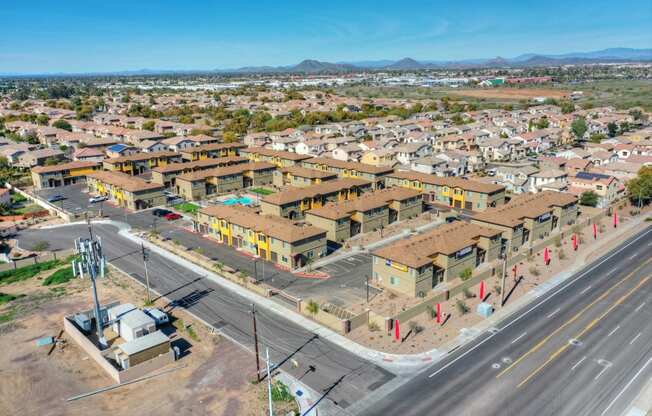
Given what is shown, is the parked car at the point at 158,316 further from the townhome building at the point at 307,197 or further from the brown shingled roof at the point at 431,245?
the townhome building at the point at 307,197

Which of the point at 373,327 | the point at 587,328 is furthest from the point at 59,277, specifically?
the point at 587,328

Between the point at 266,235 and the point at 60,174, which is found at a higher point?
the point at 266,235

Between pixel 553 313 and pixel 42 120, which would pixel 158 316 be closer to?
pixel 553 313

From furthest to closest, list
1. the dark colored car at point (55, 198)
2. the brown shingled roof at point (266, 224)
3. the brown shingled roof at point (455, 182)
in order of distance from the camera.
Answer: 1. the dark colored car at point (55, 198)
2. the brown shingled roof at point (455, 182)
3. the brown shingled roof at point (266, 224)

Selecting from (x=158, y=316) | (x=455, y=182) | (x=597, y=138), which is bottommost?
(x=158, y=316)

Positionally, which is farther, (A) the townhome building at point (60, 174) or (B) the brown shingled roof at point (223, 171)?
(A) the townhome building at point (60, 174)

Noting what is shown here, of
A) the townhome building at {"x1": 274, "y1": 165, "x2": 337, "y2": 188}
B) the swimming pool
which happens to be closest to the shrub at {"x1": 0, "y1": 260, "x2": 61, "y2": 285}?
the swimming pool

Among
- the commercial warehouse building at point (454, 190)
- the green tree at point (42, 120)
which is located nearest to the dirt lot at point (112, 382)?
the commercial warehouse building at point (454, 190)

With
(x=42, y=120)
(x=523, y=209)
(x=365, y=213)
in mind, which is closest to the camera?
(x=523, y=209)

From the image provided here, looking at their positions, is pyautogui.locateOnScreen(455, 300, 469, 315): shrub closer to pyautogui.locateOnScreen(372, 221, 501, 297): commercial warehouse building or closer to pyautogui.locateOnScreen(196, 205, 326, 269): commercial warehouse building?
pyautogui.locateOnScreen(372, 221, 501, 297): commercial warehouse building
